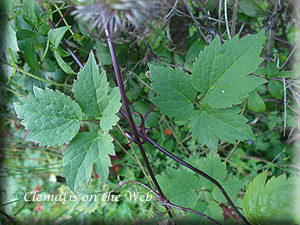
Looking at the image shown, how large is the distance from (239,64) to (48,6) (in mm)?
695

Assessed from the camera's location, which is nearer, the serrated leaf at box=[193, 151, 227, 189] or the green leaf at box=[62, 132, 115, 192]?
the green leaf at box=[62, 132, 115, 192]

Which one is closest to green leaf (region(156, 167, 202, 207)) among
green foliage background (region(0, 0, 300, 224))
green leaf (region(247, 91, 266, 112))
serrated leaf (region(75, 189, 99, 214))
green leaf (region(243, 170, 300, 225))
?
green foliage background (region(0, 0, 300, 224))

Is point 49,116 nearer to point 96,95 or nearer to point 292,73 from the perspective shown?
point 96,95

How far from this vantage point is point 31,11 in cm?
69

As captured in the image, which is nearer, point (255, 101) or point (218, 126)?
point (218, 126)

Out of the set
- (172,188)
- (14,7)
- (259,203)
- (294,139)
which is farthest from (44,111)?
(294,139)

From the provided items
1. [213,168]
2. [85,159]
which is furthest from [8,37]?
[213,168]

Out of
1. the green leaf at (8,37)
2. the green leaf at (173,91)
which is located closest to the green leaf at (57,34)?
the green leaf at (8,37)

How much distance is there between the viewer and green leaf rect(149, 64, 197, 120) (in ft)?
2.18

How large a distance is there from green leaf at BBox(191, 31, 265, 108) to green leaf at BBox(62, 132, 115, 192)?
12.9 inches

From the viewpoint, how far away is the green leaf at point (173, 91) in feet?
2.18

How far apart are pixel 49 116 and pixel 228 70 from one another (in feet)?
1.75

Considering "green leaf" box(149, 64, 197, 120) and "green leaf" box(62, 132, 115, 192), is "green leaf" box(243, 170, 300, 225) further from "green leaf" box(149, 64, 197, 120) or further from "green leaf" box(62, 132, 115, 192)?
"green leaf" box(62, 132, 115, 192)

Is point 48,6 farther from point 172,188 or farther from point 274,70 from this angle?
point 274,70
